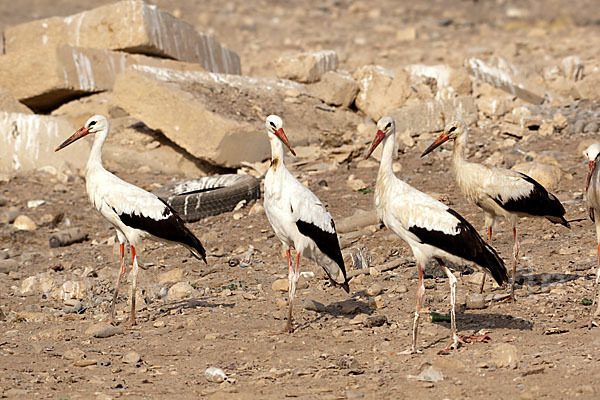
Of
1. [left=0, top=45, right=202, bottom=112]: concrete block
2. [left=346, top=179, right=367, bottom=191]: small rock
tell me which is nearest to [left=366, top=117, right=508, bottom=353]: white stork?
[left=346, top=179, right=367, bottom=191]: small rock

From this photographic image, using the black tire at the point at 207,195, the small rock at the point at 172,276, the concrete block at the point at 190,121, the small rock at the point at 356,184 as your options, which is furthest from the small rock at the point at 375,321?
the concrete block at the point at 190,121

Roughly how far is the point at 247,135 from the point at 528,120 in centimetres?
464

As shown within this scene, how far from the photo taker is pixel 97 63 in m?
14.7

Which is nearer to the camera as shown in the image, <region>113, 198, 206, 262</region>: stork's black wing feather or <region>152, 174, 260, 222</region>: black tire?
<region>113, 198, 206, 262</region>: stork's black wing feather

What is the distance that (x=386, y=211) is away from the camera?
632 centimetres

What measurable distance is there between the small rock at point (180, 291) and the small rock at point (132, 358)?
1.94m

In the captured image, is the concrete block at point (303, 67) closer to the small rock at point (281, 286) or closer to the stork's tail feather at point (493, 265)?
the small rock at point (281, 286)

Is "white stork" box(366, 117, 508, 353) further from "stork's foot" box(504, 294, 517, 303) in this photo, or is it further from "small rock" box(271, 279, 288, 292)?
"small rock" box(271, 279, 288, 292)

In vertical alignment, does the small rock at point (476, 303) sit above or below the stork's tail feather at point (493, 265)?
below

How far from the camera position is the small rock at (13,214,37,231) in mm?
11547

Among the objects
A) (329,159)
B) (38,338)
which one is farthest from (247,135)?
(38,338)

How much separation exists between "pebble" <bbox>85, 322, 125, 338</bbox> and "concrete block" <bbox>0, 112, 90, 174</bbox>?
7010 mm

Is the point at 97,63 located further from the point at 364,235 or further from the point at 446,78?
the point at 364,235

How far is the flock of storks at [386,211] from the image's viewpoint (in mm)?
6133
